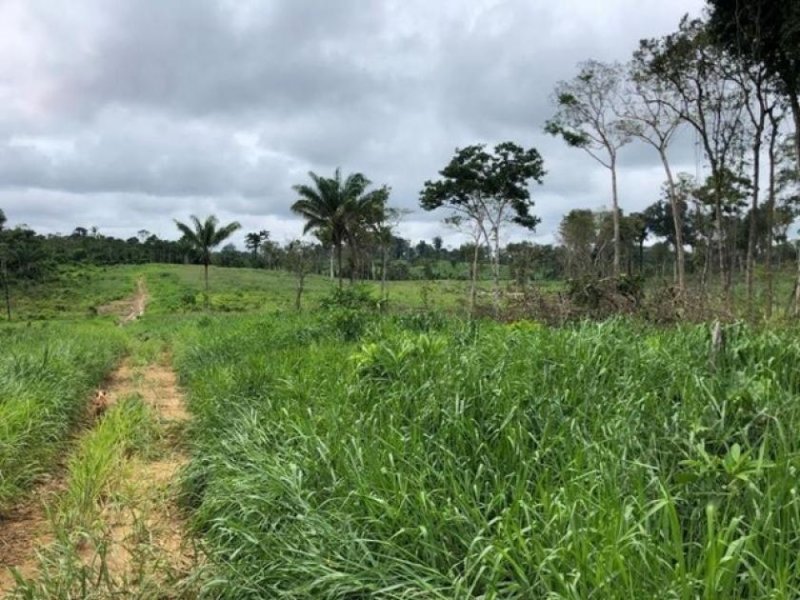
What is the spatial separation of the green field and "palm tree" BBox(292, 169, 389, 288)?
25.7m

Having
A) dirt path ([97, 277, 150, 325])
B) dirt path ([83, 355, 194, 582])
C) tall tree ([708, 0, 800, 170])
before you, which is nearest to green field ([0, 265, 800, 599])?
dirt path ([83, 355, 194, 582])

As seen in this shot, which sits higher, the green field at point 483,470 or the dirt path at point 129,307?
the green field at point 483,470

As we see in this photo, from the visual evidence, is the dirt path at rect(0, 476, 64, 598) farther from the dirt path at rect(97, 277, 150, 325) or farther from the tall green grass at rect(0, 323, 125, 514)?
the dirt path at rect(97, 277, 150, 325)

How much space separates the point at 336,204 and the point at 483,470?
2891cm

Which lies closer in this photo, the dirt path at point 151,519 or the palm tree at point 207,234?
the dirt path at point 151,519

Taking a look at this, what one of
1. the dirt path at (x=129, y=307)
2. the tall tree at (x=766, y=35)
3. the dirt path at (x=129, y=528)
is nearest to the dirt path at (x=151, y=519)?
the dirt path at (x=129, y=528)

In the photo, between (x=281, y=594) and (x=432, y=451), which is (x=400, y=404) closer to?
(x=432, y=451)

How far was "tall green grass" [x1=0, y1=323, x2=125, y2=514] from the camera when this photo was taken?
4449mm

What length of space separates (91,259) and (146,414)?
71903 mm

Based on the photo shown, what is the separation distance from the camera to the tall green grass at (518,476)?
203 centimetres

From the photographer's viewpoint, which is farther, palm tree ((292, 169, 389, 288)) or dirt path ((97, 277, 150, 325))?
dirt path ((97, 277, 150, 325))

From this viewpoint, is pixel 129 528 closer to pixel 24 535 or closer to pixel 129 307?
pixel 24 535

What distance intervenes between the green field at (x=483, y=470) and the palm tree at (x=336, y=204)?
2566cm

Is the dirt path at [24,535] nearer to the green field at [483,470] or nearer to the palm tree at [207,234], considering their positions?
the green field at [483,470]
